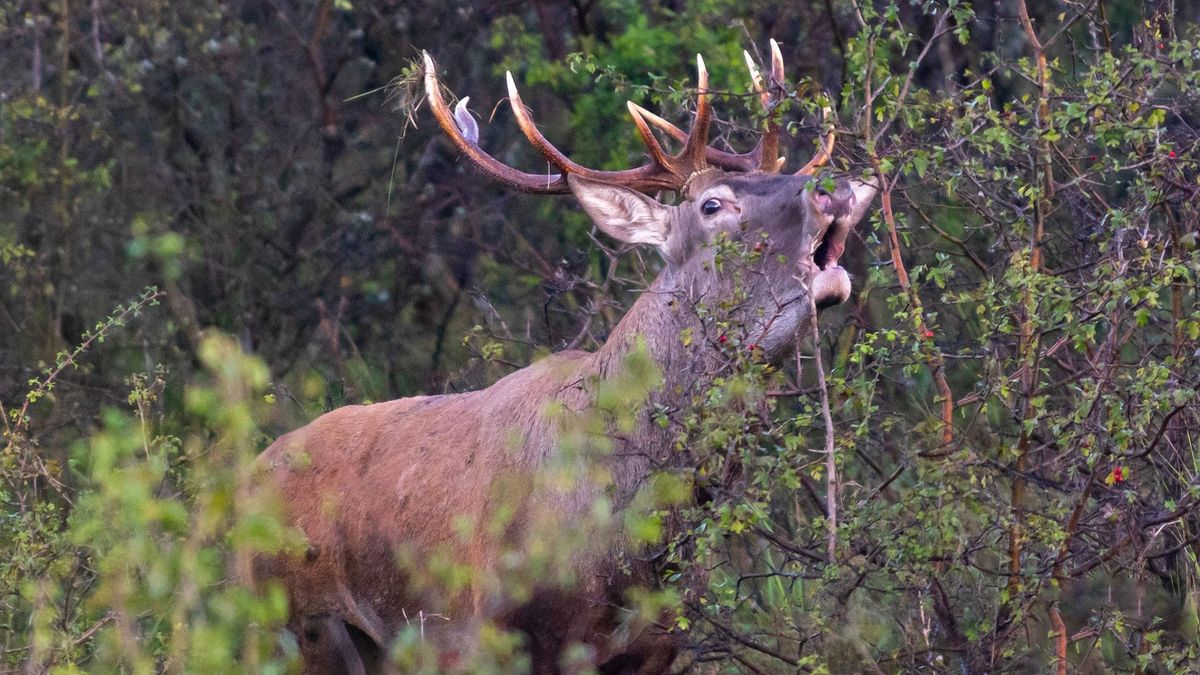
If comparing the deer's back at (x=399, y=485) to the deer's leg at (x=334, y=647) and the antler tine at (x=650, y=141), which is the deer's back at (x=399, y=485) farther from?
the antler tine at (x=650, y=141)

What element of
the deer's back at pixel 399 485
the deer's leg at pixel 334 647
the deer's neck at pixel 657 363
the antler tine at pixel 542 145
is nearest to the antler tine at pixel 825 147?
the deer's neck at pixel 657 363

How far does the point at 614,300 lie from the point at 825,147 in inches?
113

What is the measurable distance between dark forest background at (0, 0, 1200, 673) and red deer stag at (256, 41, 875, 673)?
247 mm

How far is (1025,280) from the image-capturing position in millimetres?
4598

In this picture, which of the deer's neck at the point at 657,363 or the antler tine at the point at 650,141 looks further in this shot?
the antler tine at the point at 650,141

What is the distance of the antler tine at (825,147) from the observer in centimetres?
473

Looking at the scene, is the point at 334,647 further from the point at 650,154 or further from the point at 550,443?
the point at 650,154

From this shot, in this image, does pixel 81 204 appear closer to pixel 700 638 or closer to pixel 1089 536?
pixel 700 638

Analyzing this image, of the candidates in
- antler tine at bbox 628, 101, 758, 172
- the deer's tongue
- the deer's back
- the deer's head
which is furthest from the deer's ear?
the deer's tongue

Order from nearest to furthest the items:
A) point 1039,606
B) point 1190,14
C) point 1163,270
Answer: point 1163,270
point 1039,606
point 1190,14

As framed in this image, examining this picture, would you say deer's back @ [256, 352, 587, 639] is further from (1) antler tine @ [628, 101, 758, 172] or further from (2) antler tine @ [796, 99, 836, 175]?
(2) antler tine @ [796, 99, 836, 175]

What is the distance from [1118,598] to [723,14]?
4.93 metres

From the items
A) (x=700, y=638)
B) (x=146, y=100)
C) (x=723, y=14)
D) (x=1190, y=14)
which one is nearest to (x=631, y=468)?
(x=700, y=638)

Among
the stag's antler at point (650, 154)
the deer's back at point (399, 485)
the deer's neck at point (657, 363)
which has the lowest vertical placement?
the deer's back at point (399, 485)
